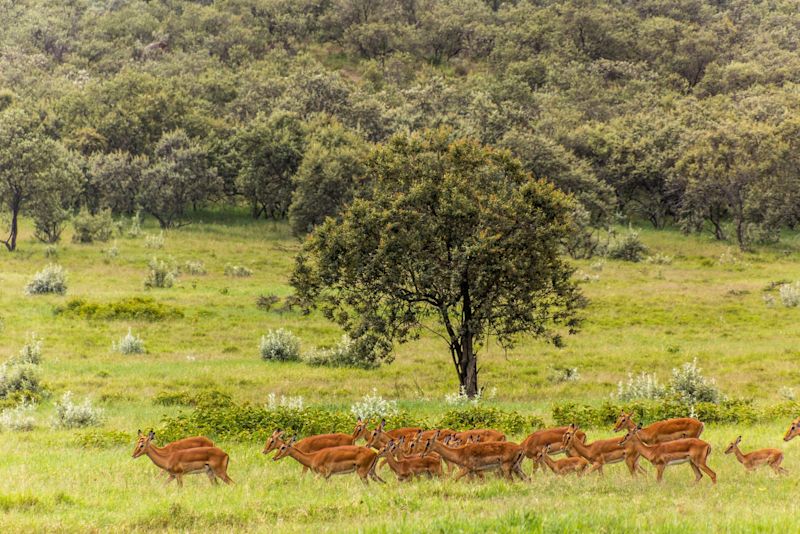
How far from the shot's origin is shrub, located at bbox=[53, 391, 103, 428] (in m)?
19.1

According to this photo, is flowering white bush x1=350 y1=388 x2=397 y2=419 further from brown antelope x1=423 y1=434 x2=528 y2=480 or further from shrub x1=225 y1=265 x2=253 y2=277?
shrub x1=225 y1=265 x2=253 y2=277

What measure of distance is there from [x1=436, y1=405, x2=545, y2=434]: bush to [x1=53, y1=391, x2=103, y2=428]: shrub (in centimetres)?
927

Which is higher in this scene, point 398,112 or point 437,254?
point 398,112

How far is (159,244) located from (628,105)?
71812 millimetres

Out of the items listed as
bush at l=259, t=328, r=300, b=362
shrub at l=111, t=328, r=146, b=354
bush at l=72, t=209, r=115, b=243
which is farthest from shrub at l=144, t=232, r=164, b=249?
bush at l=259, t=328, r=300, b=362

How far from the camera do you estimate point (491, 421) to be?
17688 millimetres

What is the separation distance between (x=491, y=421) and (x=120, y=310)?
28.0 metres

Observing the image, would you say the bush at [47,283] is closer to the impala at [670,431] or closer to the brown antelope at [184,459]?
the brown antelope at [184,459]

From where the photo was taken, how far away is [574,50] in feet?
445

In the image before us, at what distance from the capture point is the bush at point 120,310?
38781 mm

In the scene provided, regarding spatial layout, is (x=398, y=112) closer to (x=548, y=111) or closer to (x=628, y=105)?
(x=548, y=111)

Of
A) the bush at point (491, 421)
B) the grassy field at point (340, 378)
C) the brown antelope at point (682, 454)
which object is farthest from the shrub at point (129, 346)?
the brown antelope at point (682, 454)

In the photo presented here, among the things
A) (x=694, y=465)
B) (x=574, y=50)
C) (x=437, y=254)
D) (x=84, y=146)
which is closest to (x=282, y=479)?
(x=694, y=465)

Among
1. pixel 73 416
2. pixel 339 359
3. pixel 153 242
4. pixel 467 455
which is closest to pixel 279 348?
pixel 339 359
